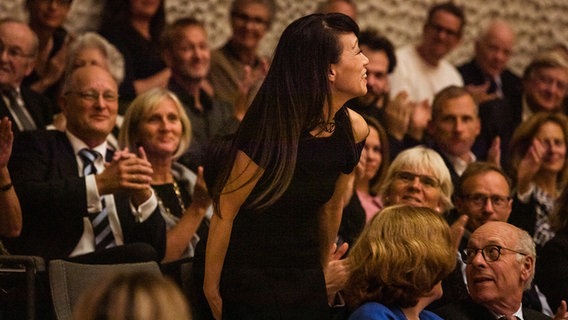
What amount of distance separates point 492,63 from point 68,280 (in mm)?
3505

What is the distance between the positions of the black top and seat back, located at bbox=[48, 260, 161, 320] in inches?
14.3

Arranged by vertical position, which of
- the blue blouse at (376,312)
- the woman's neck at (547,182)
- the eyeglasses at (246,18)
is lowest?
the woman's neck at (547,182)

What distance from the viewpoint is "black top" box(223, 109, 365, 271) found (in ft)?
11.1

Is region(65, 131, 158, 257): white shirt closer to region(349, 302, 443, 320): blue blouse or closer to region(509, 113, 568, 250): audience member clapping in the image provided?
region(349, 302, 443, 320): blue blouse

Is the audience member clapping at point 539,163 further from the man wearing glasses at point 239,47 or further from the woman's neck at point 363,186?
the man wearing glasses at point 239,47

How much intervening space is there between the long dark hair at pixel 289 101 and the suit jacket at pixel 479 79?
130 inches

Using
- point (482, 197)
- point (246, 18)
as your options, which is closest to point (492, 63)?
point (246, 18)

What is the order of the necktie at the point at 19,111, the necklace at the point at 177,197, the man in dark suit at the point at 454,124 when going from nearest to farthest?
the necklace at the point at 177,197, the necktie at the point at 19,111, the man in dark suit at the point at 454,124

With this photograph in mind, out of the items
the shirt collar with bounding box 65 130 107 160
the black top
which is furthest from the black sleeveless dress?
the shirt collar with bounding box 65 130 107 160

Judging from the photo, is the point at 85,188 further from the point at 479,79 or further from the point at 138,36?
the point at 479,79

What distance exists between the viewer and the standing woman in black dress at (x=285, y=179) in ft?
11.1

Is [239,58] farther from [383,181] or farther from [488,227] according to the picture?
[488,227]

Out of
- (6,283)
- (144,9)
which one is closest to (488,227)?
(6,283)

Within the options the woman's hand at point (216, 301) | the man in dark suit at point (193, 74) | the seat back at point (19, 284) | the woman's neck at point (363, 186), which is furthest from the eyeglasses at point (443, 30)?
the woman's hand at point (216, 301)
